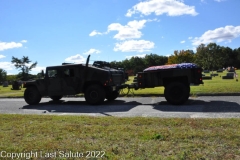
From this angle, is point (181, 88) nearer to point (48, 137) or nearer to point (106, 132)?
point (106, 132)

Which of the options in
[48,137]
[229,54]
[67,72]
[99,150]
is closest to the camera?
[99,150]

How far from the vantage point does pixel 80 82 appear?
11.3 meters

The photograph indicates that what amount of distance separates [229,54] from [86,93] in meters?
110

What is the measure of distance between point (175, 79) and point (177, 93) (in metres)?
0.70

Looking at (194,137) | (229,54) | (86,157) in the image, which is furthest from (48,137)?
(229,54)

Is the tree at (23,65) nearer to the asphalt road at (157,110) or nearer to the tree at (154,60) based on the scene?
the tree at (154,60)

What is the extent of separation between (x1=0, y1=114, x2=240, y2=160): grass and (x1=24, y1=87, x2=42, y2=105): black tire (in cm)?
589

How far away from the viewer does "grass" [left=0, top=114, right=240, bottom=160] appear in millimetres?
3871

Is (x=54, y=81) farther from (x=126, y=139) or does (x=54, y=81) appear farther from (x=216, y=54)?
(x=216, y=54)

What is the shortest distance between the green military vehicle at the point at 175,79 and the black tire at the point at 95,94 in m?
1.98

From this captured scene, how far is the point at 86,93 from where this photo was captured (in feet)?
36.6

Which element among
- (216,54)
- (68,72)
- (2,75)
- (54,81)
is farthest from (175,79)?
(216,54)

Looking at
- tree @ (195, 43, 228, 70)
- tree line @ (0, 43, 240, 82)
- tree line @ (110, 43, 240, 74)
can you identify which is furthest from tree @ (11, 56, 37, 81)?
tree @ (195, 43, 228, 70)

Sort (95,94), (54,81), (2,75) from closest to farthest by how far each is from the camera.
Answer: (95,94) → (54,81) → (2,75)
